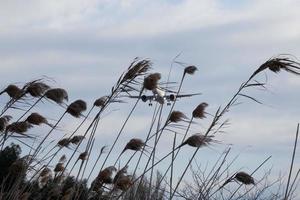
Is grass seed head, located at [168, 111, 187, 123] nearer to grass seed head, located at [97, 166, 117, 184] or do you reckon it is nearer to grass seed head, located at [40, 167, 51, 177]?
grass seed head, located at [97, 166, 117, 184]

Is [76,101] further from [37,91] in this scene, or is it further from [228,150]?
[228,150]

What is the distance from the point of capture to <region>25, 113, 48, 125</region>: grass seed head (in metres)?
4.69

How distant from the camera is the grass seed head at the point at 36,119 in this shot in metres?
4.69

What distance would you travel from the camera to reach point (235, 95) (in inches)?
192

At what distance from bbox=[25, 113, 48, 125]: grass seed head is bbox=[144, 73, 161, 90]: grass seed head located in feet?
2.43

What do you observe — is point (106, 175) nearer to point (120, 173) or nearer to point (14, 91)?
point (120, 173)

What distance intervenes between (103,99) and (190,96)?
685 millimetres

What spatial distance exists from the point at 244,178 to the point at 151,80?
91cm

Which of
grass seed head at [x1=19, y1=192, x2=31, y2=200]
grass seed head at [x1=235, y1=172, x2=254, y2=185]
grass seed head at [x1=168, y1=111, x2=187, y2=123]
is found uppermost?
grass seed head at [x1=168, y1=111, x2=187, y2=123]

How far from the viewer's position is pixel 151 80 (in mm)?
4938

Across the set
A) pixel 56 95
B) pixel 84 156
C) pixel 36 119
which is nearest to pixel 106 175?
pixel 84 156

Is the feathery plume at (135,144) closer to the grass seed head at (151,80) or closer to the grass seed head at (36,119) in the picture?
the grass seed head at (151,80)

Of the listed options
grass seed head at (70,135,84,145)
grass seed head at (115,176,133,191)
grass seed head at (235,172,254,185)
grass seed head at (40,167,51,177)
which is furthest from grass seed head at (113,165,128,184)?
grass seed head at (235,172,254,185)

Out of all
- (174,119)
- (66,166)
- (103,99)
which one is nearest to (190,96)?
(174,119)
